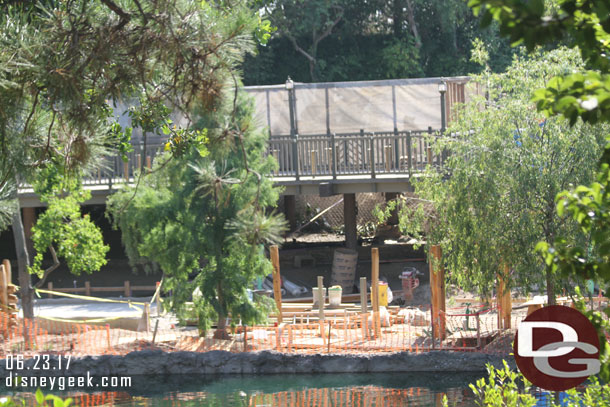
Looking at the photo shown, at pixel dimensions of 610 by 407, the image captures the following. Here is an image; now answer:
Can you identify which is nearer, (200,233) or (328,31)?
(200,233)

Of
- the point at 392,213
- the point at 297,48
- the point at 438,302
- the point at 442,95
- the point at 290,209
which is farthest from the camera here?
the point at 297,48

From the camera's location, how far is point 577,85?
288 cm

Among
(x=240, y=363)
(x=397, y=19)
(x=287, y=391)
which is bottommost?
(x=287, y=391)

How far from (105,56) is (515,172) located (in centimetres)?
727

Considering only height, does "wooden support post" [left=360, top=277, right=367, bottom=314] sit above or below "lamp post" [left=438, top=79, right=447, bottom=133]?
below

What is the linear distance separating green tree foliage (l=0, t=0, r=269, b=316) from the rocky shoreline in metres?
9.08

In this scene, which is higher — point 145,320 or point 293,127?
point 293,127

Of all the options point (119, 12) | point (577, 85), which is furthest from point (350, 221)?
point (577, 85)

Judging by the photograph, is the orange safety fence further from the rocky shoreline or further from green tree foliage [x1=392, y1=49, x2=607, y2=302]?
green tree foliage [x1=392, y1=49, x2=607, y2=302]

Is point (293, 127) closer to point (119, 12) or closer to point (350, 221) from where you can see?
point (350, 221)

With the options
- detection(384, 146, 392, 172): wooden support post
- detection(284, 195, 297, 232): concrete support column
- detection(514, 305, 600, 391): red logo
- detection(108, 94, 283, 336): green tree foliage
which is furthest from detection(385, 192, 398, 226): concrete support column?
detection(514, 305, 600, 391): red logo

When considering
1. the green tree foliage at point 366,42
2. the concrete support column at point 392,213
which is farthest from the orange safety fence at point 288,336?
the green tree foliage at point 366,42

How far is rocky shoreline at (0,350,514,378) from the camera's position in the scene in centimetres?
1410

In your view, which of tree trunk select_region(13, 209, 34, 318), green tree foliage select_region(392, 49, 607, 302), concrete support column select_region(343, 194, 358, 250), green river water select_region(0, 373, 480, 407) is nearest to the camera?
green tree foliage select_region(392, 49, 607, 302)
